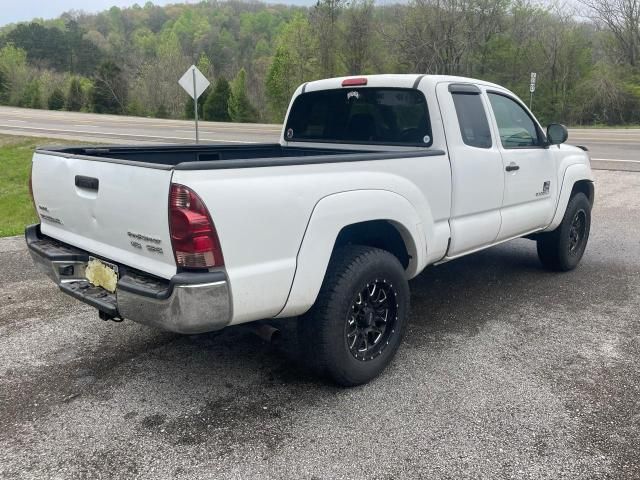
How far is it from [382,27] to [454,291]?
1445 inches

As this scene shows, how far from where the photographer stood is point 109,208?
3.07 metres

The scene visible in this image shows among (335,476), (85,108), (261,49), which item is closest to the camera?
(335,476)

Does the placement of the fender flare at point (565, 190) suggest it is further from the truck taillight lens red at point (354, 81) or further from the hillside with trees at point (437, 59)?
the hillside with trees at point (437, 59)

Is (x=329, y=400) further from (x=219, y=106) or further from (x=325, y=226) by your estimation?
(x=219, y=106)

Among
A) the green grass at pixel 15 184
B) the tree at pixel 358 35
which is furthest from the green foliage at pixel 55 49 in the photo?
the green grass at pixel 15 184

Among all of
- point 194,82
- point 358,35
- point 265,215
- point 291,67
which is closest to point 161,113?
point 291,67

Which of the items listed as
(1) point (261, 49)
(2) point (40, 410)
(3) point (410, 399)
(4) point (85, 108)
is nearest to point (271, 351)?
(3) point (410, 399)

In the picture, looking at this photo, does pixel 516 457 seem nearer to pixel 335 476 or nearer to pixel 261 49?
pixel 335 476

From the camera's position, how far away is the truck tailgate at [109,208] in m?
2.81

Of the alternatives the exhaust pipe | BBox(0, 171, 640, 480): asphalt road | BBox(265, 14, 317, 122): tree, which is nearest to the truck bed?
the exhaust pipe

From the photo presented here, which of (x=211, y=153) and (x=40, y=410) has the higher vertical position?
(x=211, y=153)

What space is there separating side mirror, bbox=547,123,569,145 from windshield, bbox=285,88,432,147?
1.70 metres

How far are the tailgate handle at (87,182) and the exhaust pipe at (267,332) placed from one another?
46.1 inches

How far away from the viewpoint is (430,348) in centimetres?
417
